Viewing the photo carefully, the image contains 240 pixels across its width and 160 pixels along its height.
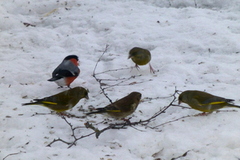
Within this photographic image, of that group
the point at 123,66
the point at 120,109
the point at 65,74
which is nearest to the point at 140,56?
the point at 123,66

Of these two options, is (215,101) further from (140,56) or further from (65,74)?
(65,74)

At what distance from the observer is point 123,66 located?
6887 mm

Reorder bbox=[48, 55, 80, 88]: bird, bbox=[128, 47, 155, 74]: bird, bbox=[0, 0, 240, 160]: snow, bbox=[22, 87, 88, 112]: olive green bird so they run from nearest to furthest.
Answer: bbox=[0, 0, 240, 160]: snow < bbox=[22, 87, 88, 112]: olive green bird < bbox=[48, 55, 80, 88]: bird < bbox=[128, 47, 155, 74]: bird

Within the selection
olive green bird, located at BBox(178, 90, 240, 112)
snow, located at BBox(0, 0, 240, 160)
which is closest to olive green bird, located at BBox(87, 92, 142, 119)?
snow, located at BBox(0, 0, 240, 160)

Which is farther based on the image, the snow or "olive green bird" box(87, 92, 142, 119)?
"olive green bird" box(87, 92, 142, 119)

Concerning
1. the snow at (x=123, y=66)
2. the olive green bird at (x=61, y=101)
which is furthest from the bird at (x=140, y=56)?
the olive green bird at (x=61, y=101)

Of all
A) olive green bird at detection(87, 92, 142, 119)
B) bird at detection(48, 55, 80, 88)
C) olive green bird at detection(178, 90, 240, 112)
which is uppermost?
olive green bird at detection(178, 90, 240, 112)

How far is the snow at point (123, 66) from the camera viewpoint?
388cm

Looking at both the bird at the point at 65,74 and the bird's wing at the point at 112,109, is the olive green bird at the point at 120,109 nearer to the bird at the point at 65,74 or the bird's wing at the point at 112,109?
the bird's wing at the point at 112,109

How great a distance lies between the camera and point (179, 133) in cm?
415

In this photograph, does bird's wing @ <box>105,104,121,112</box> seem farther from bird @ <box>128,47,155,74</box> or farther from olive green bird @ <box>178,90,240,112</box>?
bird @ <box>128,47,155,74</box>

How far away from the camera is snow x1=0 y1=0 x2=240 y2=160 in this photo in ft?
12.7

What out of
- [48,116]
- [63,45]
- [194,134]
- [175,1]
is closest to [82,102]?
[48,116]

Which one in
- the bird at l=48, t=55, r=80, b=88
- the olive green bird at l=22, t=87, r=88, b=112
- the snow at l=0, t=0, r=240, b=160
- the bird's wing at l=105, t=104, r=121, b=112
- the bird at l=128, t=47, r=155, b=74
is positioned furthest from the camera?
the bird at l=128, t=47, r=155, b=74
